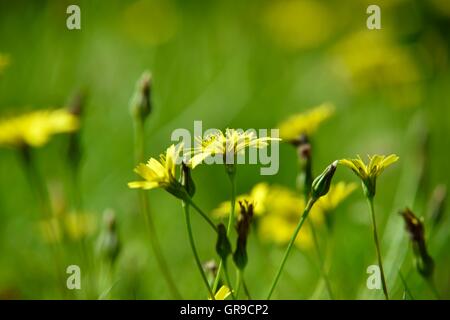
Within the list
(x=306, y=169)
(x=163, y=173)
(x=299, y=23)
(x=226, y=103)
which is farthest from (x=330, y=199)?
(x=299, y=23)

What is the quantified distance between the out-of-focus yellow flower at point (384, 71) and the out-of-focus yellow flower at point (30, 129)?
2.85ft

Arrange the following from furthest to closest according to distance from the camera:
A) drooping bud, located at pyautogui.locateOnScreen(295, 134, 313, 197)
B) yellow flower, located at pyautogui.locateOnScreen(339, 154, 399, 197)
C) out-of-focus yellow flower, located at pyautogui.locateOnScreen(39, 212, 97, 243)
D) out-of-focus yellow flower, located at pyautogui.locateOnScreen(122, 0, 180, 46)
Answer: out-of-focus yellow flower, located at pyautogui.locateOnScreen(122, 0, 180, 46) → out-of-focus yellow flower, located at pyautogui.locateOnScreen(39, 212, 97, 243) → drooping bud, located at pyautogui.locateOnScreen(295, 134, 313, 197) → yellow flower, located at pyautogui.locateOnScreen(339, 154, 399, 197)

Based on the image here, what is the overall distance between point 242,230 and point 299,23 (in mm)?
1582

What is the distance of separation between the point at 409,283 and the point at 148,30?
1373 millimetres

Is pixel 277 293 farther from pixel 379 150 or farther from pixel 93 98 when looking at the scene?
pixel 93 98

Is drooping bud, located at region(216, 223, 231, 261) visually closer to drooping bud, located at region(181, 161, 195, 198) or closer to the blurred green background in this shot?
drooping bud, located at region(181, 161, 195, 198)

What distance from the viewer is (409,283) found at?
1177 mm

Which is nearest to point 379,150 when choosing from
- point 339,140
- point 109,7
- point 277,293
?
point 339,140

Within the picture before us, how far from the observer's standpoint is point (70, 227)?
4.09ft

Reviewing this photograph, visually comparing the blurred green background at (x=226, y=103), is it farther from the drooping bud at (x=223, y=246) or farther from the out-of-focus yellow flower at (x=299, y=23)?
the drooping bud at (x=223, y=246)

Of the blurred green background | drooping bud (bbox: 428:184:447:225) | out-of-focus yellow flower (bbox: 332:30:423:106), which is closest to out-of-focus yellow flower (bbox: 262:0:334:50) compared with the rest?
the blurred green background

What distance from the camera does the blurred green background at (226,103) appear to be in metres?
1.28

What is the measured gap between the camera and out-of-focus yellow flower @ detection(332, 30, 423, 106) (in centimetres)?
177

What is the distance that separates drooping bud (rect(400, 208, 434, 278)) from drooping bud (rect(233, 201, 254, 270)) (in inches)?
6.7
